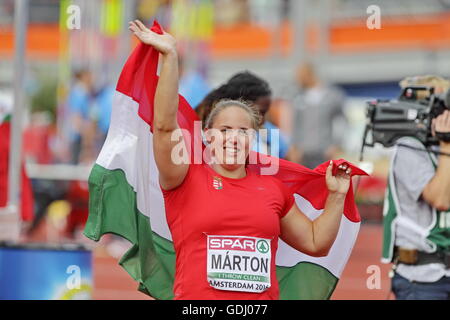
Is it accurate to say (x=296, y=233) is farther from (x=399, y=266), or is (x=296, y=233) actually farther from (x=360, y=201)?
(x=360, y=201)

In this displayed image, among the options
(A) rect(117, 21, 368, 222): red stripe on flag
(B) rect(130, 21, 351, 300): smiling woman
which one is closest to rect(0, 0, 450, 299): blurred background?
(A) rect(117, 21, 368, 222): red stripe on flag

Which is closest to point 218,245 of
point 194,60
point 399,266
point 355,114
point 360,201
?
point 399,266

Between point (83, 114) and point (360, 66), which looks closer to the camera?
point (83, 114)

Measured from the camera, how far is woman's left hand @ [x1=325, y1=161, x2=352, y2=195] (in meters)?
4.88

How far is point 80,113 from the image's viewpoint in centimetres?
1794

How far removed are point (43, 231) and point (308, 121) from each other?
17.1ft

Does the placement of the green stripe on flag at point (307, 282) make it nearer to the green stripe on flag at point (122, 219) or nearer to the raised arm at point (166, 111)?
the green stripe on flag at point (122, 219)

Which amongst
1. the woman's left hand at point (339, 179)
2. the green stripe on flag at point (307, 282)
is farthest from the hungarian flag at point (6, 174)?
the woman's left hand at point (339, 179)

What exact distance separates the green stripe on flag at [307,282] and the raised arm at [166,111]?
3.68ft

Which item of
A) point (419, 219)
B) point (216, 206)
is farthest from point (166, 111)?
point (419, 219)

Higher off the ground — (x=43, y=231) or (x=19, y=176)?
(x=19, y=176)

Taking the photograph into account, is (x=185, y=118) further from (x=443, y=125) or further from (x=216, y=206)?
(x=443, y=125)

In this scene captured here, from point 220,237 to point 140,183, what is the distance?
0.69 metres

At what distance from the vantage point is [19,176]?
868 centimetres
